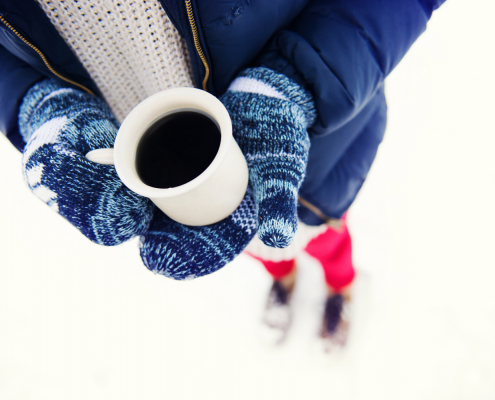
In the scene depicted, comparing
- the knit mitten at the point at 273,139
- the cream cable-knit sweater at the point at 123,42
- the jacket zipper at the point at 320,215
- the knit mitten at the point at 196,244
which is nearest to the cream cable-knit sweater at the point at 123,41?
the cream cable-knit sweater at the point at 123,42

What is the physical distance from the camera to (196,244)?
46cm

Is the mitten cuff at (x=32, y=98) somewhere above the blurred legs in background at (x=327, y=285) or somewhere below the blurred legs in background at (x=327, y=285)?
above

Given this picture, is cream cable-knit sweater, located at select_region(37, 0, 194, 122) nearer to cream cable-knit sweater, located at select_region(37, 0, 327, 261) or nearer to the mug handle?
cream cable-knit sweater, located at select_region(37, 0, 327, 261)

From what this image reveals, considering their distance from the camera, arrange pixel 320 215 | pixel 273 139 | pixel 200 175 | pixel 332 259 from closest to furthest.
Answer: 1. pixel 200 175
2. pixel 273 139
3. pixel 320 215
4. pixel 332 259

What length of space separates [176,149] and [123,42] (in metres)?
0.23

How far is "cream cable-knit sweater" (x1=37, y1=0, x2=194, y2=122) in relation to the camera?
0.46 meters

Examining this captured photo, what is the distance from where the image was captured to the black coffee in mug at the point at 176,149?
1.34ft

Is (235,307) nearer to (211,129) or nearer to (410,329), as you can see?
(410,329)

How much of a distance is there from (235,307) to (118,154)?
85 cm

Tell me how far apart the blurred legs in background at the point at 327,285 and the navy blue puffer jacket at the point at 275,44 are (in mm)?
485

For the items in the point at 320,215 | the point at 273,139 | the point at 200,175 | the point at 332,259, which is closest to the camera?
the point at 200,175

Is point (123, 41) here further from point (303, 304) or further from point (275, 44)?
point (303, 304)

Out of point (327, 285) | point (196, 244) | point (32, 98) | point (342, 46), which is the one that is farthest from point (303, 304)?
point (32, 98)

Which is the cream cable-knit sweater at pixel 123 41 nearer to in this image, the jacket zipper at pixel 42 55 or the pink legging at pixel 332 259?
the jacket zipper at pixel 42 55
